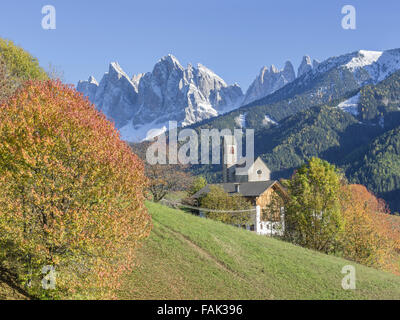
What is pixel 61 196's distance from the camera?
16.0m

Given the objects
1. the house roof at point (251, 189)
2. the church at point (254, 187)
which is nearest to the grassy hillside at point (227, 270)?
the church at point (254, 187)

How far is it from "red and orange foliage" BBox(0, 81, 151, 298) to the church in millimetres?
38540

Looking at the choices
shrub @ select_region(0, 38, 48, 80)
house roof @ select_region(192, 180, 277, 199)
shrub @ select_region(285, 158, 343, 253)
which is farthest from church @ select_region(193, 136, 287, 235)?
shrub @ select_region(0, 38, 48, 80)

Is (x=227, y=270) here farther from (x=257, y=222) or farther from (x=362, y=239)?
(x=257, y=222)

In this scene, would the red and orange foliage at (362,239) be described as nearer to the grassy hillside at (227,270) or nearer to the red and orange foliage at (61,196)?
the grassy hillside at (227,270)

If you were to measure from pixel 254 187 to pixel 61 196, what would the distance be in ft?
193

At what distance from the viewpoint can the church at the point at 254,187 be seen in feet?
187

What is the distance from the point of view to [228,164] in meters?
119

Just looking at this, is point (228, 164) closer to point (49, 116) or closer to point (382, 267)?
point (382, 267)

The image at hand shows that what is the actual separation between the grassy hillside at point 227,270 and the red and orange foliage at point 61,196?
5248 millimetres

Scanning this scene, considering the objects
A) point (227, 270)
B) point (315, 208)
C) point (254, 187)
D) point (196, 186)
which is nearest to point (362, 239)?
point (315, 208)

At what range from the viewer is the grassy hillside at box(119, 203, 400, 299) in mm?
23531
